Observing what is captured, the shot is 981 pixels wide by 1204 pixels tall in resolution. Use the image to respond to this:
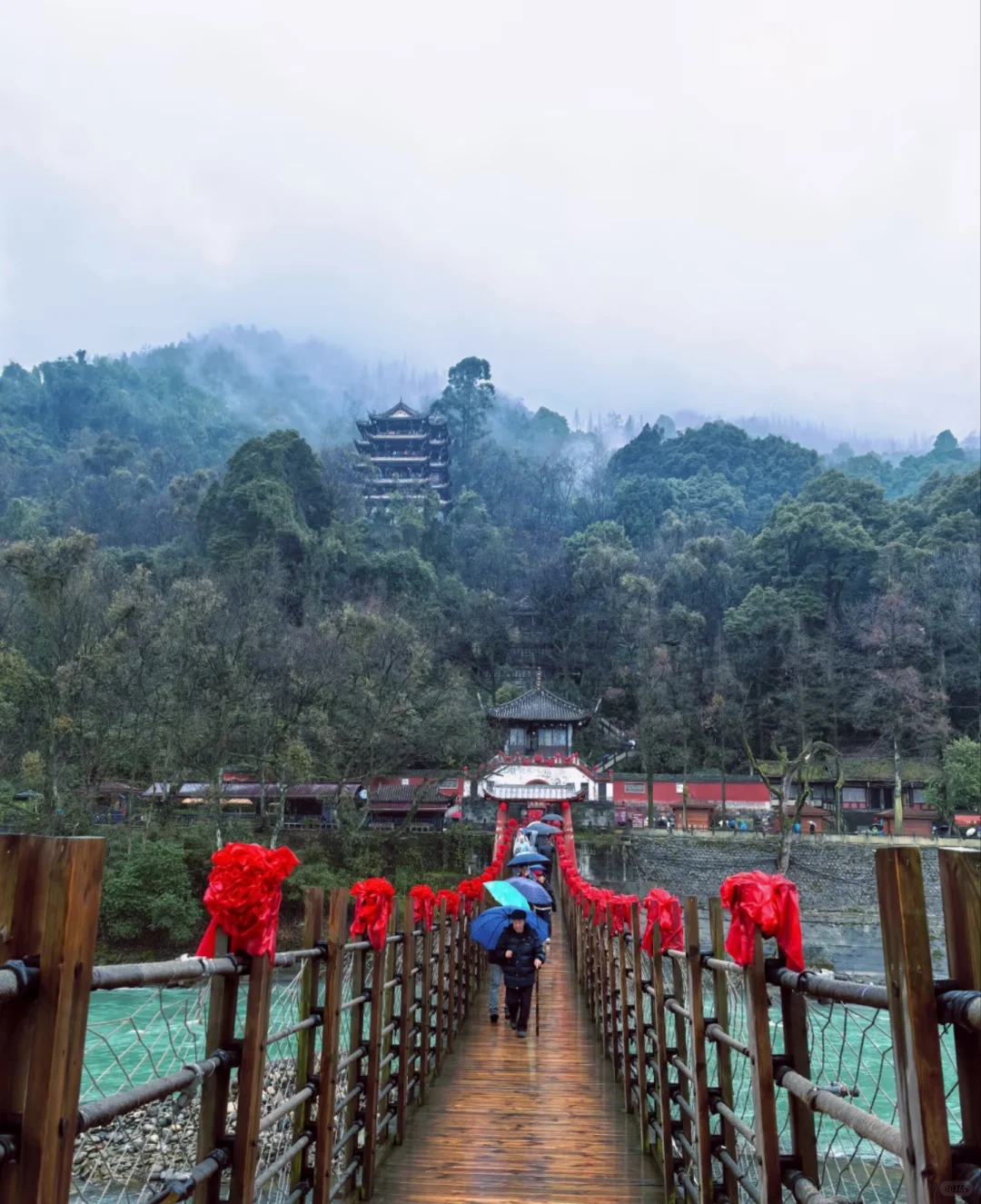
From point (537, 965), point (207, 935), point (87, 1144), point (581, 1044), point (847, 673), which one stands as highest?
point (847, 673)

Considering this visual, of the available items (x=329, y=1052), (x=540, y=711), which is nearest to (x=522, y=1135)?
(x=329, y=1052)

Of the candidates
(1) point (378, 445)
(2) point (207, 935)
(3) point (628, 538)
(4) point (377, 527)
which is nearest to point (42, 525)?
(4) point (377, 527)

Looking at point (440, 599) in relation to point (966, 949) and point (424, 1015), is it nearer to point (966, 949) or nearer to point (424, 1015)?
point (424, 1015)

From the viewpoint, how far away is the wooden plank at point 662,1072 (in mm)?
3590

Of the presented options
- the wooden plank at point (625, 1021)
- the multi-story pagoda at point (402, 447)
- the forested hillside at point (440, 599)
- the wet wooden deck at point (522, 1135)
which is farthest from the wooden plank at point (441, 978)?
the multi-story pagoda at point (402, 447)

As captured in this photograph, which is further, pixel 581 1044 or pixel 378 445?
pixel 378 445

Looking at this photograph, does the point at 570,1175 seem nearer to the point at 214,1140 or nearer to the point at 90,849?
the point at 214,1140

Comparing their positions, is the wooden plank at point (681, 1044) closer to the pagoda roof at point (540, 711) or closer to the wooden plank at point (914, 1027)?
the wooden plank at point (914, 1027)

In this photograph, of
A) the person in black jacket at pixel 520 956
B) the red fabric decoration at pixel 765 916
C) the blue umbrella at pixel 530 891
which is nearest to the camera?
the red fabric decoration at pixel 765 916

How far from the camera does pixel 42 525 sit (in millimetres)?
39406

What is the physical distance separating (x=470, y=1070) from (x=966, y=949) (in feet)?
17.0

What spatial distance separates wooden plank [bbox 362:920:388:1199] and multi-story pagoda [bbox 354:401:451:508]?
161 ft

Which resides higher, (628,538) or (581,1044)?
(628,538)

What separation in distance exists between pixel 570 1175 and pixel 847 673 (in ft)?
107
